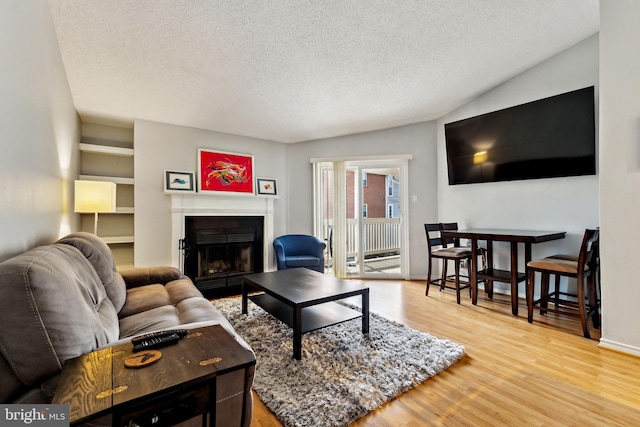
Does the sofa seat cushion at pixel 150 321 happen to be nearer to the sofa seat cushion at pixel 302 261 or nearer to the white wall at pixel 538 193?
the sofa seat cushion at pixel 302 261

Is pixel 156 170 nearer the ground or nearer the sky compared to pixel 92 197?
nearer the sky

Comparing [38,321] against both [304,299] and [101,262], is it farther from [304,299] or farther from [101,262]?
[304,299]

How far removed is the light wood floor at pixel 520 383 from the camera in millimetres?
1493

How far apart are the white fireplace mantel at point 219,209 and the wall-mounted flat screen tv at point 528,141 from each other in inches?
110

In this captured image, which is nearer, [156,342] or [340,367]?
[156,342]

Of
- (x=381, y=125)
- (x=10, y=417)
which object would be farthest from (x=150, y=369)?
(x=381, y=125)

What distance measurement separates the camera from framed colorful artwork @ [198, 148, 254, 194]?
4117 mm

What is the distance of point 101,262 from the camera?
6.57ft

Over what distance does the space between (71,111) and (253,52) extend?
207 centimetres

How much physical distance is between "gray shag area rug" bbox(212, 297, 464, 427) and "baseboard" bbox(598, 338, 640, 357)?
→ 1.14 meters

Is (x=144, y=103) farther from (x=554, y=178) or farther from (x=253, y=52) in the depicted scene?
(x=554, y=178)

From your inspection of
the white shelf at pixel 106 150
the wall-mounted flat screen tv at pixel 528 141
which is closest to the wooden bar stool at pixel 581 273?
the wall-mounted flat screen tv at pixel 528 141

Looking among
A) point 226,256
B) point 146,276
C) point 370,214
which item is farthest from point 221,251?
point 370,214

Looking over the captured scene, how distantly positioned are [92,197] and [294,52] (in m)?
2.32
